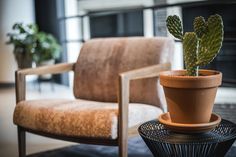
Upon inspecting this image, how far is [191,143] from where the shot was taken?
4.11 ft

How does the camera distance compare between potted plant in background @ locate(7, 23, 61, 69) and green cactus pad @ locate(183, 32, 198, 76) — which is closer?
green cactus pad @ locate(183, 32, 198, 76)

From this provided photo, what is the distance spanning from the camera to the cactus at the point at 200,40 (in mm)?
1260

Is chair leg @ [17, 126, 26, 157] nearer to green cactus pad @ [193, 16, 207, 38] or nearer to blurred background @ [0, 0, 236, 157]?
green cactus pad @ [193, 16, 207, 38]

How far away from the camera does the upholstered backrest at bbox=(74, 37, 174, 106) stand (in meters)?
2.25

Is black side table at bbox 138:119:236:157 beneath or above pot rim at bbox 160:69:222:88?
beneath

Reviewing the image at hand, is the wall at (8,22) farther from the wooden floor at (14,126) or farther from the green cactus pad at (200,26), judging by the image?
the green cactus pad at (200,26)

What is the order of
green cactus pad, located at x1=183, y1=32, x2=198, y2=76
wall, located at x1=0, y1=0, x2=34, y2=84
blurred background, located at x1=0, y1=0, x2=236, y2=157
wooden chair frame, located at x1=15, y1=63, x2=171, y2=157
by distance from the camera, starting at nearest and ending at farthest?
1. green cactus pad, located at x1=183, y1=32, x2=198, y2=76
2. wooden chair frame, located at x1=15, y1=63, x2=171, y2=157
3. blurred background, located at x1=0, y1=0, x2=236, y2=157
4. wall, located at x1=0, y1=0, x2=34, y2=84

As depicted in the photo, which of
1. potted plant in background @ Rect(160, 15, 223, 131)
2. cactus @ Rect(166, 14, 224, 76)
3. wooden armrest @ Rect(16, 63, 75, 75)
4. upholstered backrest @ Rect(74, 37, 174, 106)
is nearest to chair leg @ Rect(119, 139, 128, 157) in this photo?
upholstered backrest @ Rect(74, 37, 174, 106)

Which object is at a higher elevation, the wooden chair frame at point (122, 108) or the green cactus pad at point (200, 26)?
the green cactus pad at point (200, 26)

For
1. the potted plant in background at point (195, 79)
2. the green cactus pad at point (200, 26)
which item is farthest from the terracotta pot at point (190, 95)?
the green cactus pad at point (200, 26)

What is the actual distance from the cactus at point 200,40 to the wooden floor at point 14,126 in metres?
1.64

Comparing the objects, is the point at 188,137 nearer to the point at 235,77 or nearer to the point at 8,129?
the point at 8,129

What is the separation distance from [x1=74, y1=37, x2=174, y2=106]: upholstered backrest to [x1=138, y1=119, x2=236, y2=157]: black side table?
Answer: 0.86 m

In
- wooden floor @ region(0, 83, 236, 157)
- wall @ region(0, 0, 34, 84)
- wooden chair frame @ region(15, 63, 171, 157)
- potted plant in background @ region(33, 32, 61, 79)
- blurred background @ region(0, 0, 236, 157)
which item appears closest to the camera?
wooden chair frame @ region(15, 63, 171, 157)
